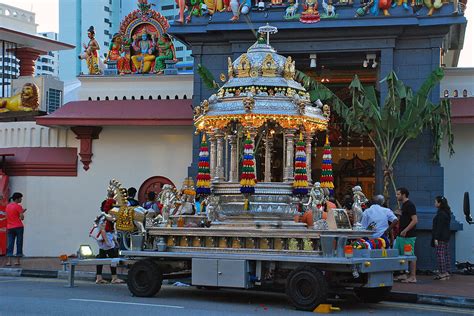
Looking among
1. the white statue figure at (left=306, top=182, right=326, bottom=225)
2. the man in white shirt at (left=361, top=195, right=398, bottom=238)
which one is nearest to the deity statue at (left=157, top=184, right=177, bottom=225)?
the white statue figure at (left=306, top=182, right=326, bottom=225)

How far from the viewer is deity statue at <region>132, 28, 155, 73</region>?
77.1 ft

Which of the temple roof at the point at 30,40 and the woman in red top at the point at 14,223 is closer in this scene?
the woman in red top at the point at 14,223

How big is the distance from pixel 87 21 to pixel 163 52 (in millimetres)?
42120

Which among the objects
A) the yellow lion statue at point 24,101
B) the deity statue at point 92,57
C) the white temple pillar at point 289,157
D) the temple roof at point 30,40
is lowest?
the white temple pillar at point 289,157

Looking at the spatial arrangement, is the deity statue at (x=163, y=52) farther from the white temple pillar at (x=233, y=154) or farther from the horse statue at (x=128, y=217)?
the horse statue at (x=128, y=217)

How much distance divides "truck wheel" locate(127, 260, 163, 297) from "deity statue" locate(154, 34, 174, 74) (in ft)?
32.5

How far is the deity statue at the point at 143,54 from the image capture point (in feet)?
77.1

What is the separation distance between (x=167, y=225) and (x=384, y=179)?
642cm

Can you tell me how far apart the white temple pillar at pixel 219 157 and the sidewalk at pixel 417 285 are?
3670 millimetres

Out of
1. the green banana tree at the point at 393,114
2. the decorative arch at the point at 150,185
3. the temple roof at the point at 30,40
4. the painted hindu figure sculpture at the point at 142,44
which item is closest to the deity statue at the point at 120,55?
the painted hindu figure sculpture at the point at 142,44

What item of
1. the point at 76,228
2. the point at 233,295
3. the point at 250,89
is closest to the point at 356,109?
the point at 250,89

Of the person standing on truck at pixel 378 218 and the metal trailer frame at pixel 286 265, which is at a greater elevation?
the person standing on truck at pixel 378 218

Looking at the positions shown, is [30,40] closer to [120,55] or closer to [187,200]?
[120,55]

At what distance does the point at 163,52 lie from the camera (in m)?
23.6
